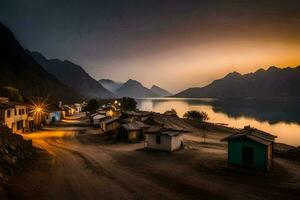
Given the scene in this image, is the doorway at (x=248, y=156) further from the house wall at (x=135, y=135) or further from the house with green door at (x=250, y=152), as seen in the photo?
the house wall at (x=135, y=135)

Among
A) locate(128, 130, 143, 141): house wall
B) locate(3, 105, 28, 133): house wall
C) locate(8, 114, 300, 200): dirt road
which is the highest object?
locate(3, 105, 28, 133): house wall

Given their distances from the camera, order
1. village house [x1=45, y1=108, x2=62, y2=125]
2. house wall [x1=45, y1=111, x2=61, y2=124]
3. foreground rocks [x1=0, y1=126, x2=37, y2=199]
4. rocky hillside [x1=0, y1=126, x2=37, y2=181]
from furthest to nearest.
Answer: house wall [x1=45, y1=111, x2=61, y2=124] < village house [x1=45, y1=108, x2=62, y2=125] < rocky hillside [x1=0, y1=126, x2=37, y2=181] < foreground rocks [x1=0, y1=126, x2=37, y2=199]

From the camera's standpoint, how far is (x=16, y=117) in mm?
56969

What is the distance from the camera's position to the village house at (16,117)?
5028 cm

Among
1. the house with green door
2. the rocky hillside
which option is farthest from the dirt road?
the house with green door

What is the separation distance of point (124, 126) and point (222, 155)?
73.0 feet

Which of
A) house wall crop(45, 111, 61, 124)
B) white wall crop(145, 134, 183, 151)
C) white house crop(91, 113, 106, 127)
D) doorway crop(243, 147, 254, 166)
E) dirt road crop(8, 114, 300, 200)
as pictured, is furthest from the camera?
house wall crop(45, 111, 61, 124)

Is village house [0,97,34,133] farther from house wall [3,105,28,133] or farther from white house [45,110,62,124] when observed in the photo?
white house [45,110,62,124]

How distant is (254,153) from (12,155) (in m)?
25.2

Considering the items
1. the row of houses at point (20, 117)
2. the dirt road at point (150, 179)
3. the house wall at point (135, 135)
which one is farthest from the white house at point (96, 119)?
the dirt road at point (150, 179)

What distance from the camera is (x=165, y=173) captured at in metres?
27.9

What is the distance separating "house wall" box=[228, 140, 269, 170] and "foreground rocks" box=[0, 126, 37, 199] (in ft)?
72.1

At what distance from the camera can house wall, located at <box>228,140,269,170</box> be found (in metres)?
28.1

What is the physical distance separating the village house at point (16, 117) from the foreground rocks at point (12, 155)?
61.4 feet
